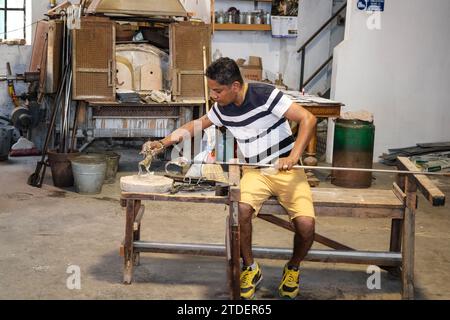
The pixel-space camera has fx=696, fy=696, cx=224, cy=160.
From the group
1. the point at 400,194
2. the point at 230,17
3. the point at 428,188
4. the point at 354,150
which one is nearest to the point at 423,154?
the point at 354,150

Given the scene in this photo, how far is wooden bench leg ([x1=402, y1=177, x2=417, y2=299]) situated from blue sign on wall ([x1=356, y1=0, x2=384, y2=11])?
5420 millimetres

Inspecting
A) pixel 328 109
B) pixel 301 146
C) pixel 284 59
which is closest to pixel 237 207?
pixel 301 146

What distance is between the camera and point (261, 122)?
15.7ft

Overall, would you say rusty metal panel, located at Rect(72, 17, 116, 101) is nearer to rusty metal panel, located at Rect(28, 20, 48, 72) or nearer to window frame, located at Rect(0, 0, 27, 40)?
rusty metal panel, located at Rect(28, 20, 48, 72)

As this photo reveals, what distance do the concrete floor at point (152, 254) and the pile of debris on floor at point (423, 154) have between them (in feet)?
6.00

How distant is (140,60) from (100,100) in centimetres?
84

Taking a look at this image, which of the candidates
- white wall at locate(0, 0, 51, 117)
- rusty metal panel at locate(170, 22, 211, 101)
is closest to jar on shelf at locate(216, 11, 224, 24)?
rusty metal panel at locate(170, 22, 211, 101)

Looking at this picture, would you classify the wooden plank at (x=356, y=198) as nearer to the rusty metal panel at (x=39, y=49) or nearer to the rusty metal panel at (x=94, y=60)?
the rusty metal panel at (x=94, y=60)

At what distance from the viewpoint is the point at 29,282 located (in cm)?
489

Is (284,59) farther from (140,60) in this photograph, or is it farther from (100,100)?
(100,100)

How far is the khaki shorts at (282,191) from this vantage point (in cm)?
464

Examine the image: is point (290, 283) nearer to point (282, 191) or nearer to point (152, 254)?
point (282, 191)

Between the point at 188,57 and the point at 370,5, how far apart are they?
9.11 feet

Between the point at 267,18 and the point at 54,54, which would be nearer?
the point at 54,54
